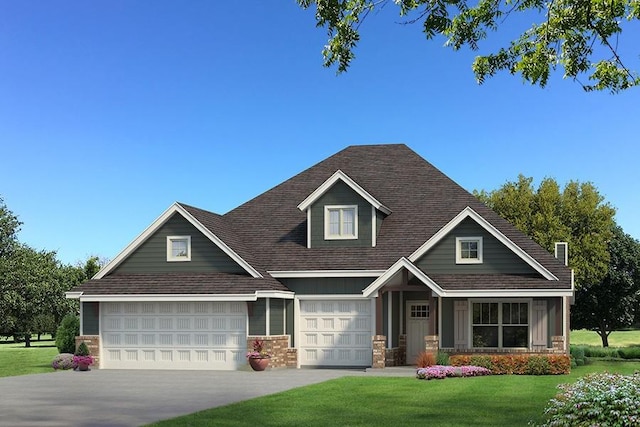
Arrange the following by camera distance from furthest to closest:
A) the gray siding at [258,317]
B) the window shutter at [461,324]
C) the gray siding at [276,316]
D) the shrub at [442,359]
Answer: the gray siding at [276,316], the window shutter at [461,324], the gray siding at [258,317], the shrub at [442,359]

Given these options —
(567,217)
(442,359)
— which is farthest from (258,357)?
(567,217)

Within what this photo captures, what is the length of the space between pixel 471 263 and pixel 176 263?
1136 cm

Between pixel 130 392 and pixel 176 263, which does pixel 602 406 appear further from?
pixel 176 263

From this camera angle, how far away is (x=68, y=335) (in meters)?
36.0

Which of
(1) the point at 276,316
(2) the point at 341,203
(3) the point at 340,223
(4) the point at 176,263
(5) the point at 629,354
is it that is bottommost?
(5) the point at 629,354

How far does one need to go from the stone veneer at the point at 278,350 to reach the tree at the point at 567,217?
84.8ft

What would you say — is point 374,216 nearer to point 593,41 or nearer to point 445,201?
point 445,201

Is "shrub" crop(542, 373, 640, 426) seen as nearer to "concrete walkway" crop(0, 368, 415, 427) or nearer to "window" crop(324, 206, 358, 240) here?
"concrete walkway" crop(0, 368, 415, 427)

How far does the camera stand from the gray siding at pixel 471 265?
3181 cm

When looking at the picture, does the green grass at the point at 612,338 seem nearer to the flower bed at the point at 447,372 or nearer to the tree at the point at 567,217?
the tree at the point at 567,217

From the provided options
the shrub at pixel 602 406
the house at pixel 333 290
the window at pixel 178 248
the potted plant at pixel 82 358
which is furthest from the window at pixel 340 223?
the shrub at pixel 602 406

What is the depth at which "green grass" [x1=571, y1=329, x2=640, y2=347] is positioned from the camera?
7138 centimetres

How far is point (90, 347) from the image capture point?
33062mm

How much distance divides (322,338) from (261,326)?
2807 millimetres
